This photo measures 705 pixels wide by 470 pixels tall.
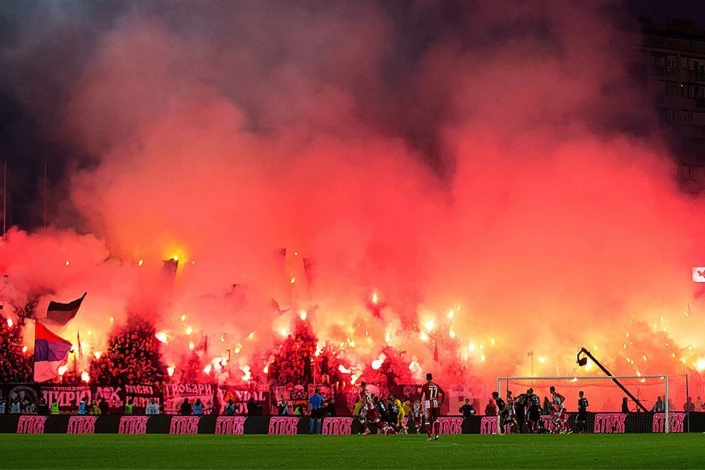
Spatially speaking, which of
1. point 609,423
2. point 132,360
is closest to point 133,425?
point 132,360

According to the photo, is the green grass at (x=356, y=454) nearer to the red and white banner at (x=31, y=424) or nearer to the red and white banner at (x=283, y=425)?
the red and white banner at (x=283, y=425)

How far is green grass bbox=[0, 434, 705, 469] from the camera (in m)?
22.2

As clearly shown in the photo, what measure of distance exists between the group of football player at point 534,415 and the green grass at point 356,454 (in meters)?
10.3

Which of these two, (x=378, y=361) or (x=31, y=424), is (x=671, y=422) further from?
(x=31, y=424)

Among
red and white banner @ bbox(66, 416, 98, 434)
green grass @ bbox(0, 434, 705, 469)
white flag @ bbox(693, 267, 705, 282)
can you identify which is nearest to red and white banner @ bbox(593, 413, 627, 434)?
green grass @ bbox(0, 434, 705, 469)

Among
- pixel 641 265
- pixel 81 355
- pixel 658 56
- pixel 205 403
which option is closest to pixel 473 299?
pixel 641 265

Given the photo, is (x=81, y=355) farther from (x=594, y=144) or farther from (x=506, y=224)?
(x=594, y=144)

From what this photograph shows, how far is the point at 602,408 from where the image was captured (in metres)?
53.9

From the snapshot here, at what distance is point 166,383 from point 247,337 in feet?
15.8

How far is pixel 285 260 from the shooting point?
62.7 m

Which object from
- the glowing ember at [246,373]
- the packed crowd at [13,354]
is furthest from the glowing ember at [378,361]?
the packed crowd at [13,354]

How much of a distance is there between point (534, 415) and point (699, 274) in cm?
2421

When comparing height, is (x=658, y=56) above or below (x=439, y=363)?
above

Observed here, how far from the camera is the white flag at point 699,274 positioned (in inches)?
2457
